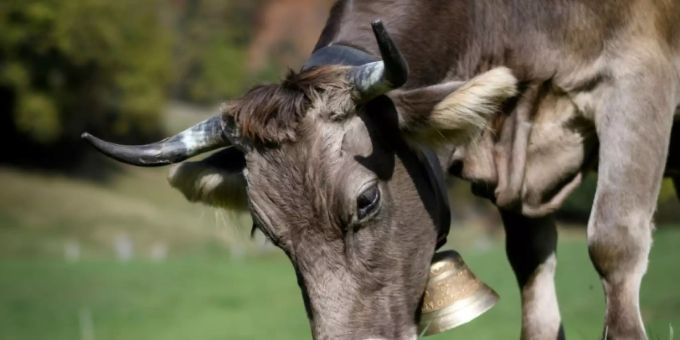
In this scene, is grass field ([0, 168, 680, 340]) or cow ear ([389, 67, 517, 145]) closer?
cow ear ([389, 67, 517, 145])

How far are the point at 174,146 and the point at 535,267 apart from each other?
2.71 metres

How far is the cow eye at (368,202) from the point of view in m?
5.63

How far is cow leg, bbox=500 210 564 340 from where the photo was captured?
7.48 m

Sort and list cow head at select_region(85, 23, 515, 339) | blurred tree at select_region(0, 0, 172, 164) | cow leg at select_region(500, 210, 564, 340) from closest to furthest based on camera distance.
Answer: cow head at select_region(85, 23, 515, 339) < cow leg at select_region(500, 210, 564, 340) < blurred tree at select_region(0, 0, 172, 164)

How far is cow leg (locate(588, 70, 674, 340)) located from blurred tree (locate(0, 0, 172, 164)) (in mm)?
60331

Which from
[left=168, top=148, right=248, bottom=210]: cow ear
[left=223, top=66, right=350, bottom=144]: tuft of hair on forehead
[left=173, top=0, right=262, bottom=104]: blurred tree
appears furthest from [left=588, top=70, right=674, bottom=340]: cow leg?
[left=173, top=0, right=262, bottom=104]: blurred tree

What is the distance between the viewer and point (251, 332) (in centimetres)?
2206

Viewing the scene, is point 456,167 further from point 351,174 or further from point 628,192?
point 351,174

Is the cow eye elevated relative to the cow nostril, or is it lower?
lower

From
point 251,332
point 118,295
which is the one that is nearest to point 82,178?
point 118,295

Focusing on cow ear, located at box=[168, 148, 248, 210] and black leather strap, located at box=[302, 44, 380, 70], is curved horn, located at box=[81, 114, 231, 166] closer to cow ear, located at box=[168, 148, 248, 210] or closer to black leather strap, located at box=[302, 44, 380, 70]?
cow ear, located at box=[168, 148, 248, 210]

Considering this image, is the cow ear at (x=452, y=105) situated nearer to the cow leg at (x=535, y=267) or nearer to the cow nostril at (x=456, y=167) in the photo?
the cow nostril at (x=456, y=167)

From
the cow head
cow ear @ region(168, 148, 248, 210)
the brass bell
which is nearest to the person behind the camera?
the cow head

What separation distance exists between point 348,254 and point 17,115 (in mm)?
63446
